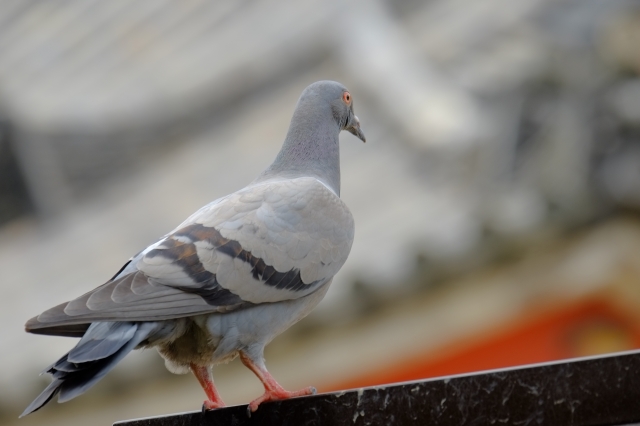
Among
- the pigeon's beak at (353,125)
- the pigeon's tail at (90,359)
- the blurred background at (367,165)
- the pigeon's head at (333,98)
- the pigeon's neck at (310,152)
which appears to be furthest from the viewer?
the blurred background at (367,165)

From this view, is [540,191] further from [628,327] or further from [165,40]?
[165,40]

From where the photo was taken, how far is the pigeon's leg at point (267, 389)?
2.65 metres

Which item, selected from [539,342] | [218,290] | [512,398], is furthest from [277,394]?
[539,342]

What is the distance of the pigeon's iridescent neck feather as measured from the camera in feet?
11.5

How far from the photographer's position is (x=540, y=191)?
400 cm

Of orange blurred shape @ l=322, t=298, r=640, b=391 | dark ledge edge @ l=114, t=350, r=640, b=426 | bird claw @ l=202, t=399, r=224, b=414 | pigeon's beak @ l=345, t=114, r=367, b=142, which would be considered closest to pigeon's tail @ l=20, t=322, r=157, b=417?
bird claw @ l=202, t=399, r=224, b=414

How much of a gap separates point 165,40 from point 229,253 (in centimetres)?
461

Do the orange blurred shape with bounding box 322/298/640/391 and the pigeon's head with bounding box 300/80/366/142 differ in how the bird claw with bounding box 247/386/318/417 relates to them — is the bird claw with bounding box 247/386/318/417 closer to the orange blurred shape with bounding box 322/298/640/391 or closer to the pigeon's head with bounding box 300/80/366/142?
the pigeon's head with bounding box 300/80/366/142

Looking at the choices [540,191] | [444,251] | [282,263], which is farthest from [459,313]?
[282,263]

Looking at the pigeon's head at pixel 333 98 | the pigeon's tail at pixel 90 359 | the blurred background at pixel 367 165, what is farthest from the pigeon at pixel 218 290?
the blurred background at pixel 367 165

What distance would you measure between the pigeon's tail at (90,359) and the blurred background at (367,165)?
1.63 meters

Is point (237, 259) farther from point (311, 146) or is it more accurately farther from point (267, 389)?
point (311, 146)

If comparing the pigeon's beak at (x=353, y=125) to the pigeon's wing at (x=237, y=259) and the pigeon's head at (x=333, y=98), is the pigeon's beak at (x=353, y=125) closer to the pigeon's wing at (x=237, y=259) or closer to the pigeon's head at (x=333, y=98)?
the pigeon's head at (x=333, y=98)

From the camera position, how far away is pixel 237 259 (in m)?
2.99
